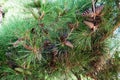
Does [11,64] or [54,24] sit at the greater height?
[54,24]

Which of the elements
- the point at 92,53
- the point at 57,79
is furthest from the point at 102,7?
the point at 57,79

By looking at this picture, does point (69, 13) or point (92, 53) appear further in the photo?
point (92, 53)

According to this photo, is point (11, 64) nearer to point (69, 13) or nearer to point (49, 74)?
point (49, 74)

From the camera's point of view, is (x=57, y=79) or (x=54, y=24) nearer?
(x=54, y=24)

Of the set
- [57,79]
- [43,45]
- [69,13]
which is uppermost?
[69,13]

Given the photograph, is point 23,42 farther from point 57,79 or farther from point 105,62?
point 105,62

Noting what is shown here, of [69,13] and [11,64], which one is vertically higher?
[69,13]

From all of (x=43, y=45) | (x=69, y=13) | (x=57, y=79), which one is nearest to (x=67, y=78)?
(x=57, y=79)
